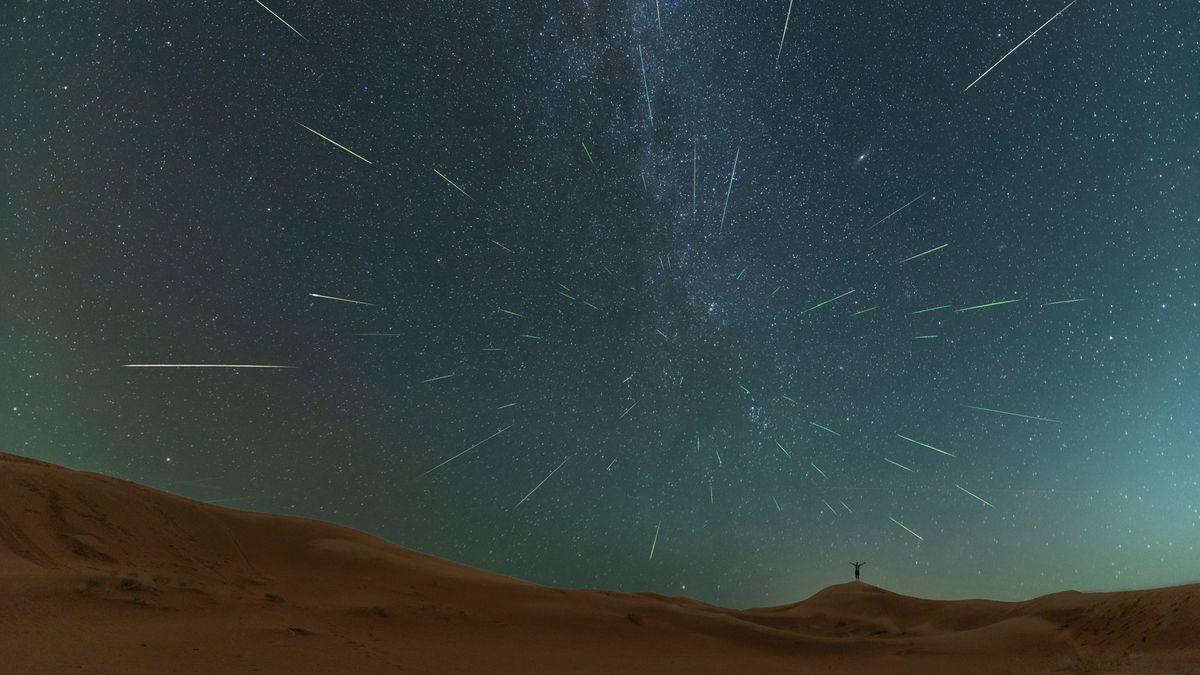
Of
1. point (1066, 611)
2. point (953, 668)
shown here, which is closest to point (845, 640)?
point (953, 668)

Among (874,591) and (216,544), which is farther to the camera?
(874,591)

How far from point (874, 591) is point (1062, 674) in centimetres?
2711

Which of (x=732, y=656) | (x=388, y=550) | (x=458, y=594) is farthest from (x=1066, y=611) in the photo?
(x=388, y=550)

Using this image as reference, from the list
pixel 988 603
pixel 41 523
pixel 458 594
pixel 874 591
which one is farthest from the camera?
pixel 874 591

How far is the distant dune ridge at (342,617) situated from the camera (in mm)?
10828

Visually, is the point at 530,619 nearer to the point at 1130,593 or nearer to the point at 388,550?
the point at 388,550

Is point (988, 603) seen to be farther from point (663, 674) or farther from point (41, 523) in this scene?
point (41, 523)

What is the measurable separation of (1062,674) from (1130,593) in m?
10.4

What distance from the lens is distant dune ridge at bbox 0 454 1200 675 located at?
10.8 meters

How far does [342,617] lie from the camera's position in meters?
14.6

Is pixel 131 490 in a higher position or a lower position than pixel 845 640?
higher

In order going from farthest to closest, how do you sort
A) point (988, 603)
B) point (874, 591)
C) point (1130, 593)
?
point (874, 591)
point (988, 603)
point (1130, 593)

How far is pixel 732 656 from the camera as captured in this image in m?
17.8

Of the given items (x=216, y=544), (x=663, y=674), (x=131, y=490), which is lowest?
(x=663, y=674)
